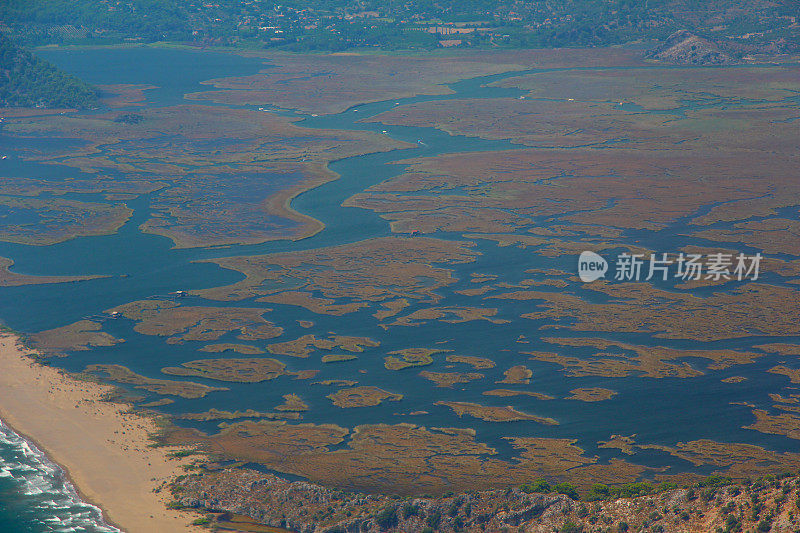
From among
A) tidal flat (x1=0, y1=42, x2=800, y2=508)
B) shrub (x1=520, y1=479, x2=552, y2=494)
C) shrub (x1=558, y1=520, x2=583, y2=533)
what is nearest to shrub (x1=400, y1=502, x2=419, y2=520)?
tidal flat (x1=0, y1=42, x2=800, y2=508)

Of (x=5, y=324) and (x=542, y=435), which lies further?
(x=5, y=324)

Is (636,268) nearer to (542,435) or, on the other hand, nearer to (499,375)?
(499,375)

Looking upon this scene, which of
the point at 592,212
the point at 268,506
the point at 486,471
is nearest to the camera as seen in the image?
the point at 268,506

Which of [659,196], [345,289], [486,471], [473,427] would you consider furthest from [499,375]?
[659,196]

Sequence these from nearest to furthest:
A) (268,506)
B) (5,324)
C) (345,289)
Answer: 1. (268,506)
2. (5,324)
3. (345,289)

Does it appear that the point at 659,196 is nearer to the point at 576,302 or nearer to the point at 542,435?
the point at 576,302

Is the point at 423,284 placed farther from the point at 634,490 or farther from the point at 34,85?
the point at 34,85

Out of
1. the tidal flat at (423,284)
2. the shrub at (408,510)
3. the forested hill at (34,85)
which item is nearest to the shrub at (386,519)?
the shrub at (408,510)
